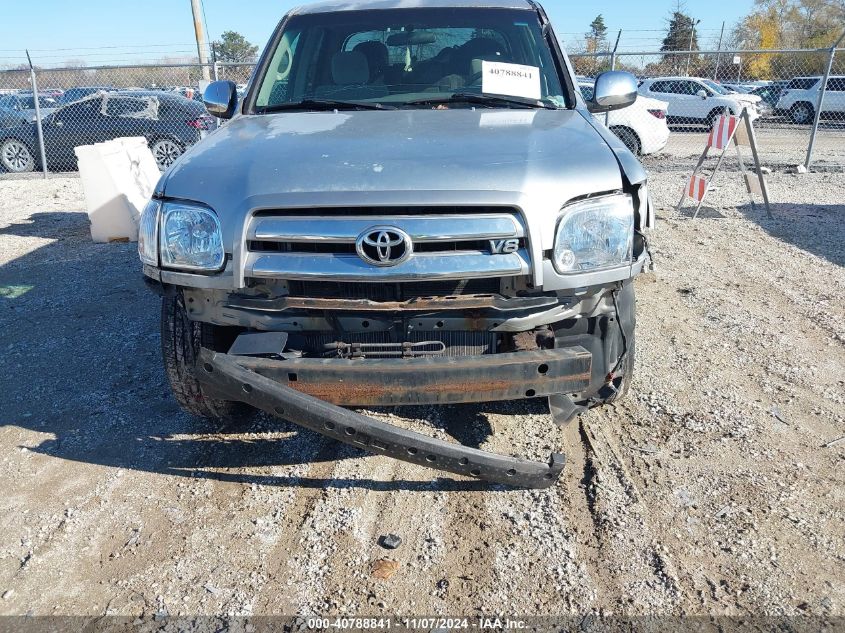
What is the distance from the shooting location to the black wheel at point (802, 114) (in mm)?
21609

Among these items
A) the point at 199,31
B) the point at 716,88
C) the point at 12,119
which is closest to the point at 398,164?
the point at 12,119

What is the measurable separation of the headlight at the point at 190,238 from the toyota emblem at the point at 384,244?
0.58 meters

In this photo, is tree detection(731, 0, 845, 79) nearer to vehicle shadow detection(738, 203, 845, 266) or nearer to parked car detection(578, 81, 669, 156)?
parked car detection(578, 81, 669, 156)

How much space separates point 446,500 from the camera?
301cm

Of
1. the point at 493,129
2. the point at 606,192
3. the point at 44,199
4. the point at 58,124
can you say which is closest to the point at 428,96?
the point at 493,129

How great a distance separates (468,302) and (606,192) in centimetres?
73

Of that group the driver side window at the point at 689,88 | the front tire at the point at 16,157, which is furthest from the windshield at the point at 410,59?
the driver side window at the point at 689,88

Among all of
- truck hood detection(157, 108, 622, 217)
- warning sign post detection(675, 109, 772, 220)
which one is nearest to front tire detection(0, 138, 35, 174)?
warning sign post detection(675, 109, 772, 220)

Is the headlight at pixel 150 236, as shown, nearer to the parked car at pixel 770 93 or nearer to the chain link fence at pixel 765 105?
the chain link fence at pixel 765 105

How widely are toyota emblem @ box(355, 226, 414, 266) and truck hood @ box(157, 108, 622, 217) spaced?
118mm

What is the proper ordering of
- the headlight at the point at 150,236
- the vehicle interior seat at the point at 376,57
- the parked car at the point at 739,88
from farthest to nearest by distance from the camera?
1. the parked car at the point at 739,88
2. the vehicle interior seat at the point at 376,57
3. the headlight at the point at 150,236

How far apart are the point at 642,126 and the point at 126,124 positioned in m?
9.89

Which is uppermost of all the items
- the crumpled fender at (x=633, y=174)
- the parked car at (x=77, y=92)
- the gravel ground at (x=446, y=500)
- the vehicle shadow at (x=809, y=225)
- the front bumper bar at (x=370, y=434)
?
the crumpled fender at (x=633, y=174)

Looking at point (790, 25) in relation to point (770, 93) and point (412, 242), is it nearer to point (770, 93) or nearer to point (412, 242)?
point (770, 93)
